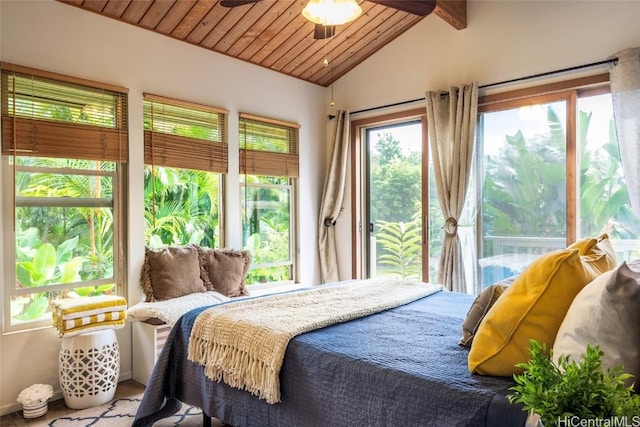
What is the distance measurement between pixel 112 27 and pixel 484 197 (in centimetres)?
326

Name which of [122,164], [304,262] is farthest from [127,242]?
[304,262]

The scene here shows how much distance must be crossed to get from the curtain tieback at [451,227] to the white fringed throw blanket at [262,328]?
139 cm

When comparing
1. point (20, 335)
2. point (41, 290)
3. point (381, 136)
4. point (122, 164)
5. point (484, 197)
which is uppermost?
point (381, 136)

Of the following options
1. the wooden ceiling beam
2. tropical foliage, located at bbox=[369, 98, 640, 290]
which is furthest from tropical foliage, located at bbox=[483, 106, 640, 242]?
the wooden ceiling beam

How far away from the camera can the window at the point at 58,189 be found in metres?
2.71

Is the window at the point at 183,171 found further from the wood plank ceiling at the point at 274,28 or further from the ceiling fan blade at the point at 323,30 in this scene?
the ceiling fan blade at the point at 323,30

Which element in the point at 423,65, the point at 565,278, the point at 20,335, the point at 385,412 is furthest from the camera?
the point at 423,65

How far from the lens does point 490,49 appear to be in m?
3.62

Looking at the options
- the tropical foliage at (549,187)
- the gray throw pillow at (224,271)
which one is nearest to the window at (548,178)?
the tropical foliage at (549,187)

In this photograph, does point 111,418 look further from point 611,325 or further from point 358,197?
point 358,197

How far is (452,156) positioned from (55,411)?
3.48m

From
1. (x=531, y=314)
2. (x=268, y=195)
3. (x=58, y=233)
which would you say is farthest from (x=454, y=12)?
(x=58, y=233)

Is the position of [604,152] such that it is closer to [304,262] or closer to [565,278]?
[565,278]

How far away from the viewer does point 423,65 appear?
4.02 metres
